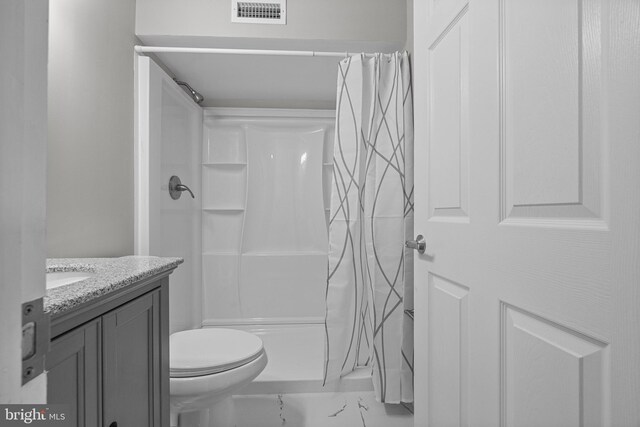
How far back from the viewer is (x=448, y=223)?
2.89 feet

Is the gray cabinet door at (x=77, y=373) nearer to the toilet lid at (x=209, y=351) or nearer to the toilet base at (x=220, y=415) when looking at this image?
the toilet lid at (x=209, y=351)

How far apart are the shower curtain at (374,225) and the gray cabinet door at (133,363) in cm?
84

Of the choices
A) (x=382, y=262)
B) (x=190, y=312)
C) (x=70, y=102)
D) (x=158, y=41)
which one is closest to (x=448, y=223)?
(x=382, y=262)

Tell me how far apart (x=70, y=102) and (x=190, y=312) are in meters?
1.44

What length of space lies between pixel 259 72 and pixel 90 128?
37.1 inches

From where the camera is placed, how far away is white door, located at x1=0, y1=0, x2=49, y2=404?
0.27 metres

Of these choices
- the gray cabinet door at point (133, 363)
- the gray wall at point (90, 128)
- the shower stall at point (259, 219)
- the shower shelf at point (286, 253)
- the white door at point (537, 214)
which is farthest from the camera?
the shower shelf at point (286, 253)

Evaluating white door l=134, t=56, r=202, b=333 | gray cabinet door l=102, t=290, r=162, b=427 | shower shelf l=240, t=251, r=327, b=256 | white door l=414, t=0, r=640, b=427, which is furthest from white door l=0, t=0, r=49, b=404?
shower shelf l=240, t=251, r=327, b=256

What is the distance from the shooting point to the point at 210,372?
1098mm

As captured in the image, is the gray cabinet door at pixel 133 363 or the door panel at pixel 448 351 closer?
the gray cabinet door at pixel 133 363

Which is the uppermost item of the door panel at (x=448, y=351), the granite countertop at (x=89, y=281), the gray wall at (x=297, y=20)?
the gray wall at (x=297, y=20)

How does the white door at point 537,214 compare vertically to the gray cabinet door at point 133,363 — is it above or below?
above

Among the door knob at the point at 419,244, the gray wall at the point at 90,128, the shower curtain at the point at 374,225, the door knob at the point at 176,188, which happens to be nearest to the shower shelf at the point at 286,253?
the door knob at the point at 176,188

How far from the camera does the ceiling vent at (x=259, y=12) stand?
1.51m
